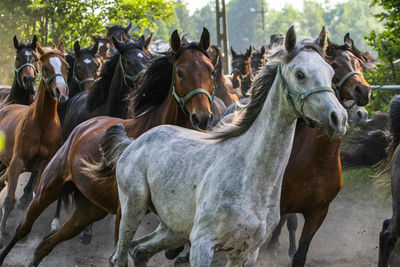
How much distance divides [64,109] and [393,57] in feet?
16.6

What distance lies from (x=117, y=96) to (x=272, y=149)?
4.49 m

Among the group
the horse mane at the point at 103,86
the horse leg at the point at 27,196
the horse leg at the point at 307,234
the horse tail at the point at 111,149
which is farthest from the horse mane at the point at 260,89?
the horse leg at the point at 27,196

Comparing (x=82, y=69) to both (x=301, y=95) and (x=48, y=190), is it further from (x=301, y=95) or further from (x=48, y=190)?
(x=301, y=95)

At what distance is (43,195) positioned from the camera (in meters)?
5.81

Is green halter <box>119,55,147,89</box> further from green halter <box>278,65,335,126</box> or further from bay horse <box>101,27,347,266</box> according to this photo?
green halter <box>278,65,335,126</box>

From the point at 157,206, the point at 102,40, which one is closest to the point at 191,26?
the point at 102,40

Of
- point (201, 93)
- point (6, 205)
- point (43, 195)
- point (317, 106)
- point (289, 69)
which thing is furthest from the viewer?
point (6, 205)

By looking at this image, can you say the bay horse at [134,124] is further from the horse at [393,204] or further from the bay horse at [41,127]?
the horse at [393,204]

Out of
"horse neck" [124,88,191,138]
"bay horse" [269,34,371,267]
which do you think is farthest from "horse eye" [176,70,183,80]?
"bay horse" [269,34,371,267]

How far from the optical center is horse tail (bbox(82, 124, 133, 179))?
4789 millimetres

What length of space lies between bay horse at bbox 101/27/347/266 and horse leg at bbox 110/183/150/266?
12cm

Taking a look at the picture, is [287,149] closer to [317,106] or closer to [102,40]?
[317,106]

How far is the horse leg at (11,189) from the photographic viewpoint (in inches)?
284

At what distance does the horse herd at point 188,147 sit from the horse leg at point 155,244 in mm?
10
